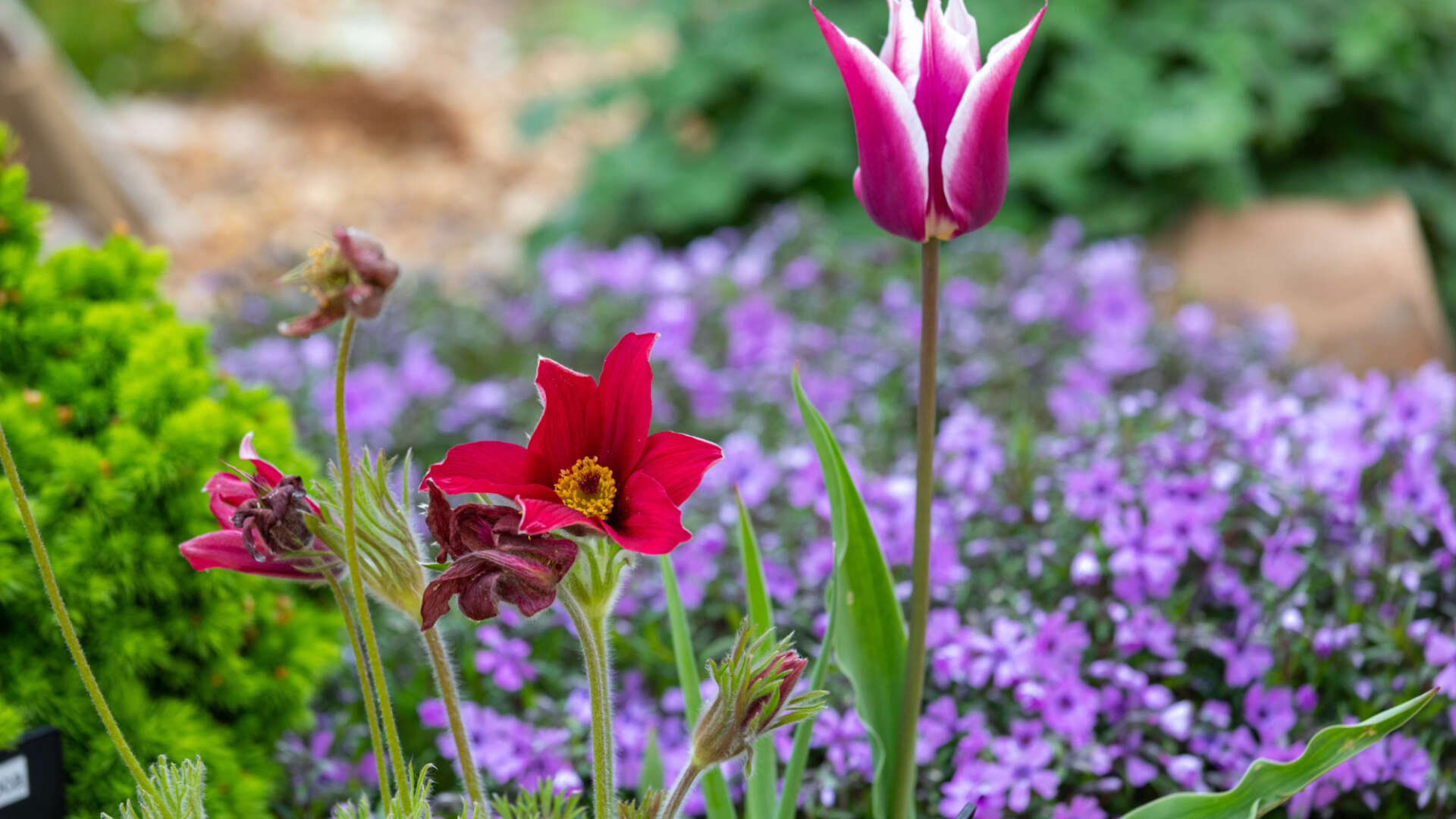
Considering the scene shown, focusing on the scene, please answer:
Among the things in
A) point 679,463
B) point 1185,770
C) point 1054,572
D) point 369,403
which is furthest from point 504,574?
point 369,403

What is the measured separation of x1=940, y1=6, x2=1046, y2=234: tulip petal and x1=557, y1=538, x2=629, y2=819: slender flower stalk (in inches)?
16.1

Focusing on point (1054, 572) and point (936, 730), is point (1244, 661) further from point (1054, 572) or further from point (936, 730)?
point (936, 730)

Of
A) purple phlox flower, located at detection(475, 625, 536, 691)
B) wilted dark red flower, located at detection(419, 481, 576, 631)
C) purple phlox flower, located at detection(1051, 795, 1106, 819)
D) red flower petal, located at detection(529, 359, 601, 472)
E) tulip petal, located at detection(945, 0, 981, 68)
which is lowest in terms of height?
purple phlox flower, located at detection(1051, 795, 1106, 819)

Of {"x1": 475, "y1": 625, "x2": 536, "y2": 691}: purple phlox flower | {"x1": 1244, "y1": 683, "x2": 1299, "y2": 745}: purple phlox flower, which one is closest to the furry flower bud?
{"x1": 475, "y1": 625, "x2": 536, "y2": 691}: purple phlox flower

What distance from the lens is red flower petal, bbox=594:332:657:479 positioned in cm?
87

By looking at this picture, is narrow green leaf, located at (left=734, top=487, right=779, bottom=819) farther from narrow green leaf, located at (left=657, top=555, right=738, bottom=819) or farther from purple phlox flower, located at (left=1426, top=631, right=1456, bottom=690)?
purple phlox flower, located at (left=1426, top=631, right=1456, bottom=690)

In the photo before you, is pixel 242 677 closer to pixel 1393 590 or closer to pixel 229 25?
pixel 1393 590

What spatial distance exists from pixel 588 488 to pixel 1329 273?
3.26 metres

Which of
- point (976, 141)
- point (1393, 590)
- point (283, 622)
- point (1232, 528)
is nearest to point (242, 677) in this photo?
point (283, 622)

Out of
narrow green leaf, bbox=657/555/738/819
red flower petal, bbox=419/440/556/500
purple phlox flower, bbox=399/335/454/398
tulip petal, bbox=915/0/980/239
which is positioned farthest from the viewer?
purple phlox flower, bbox=399/335/454/398

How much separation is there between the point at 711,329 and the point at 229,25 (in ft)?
17.5

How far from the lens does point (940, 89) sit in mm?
936

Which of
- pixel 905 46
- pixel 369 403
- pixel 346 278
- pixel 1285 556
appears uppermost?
pixel 905 46

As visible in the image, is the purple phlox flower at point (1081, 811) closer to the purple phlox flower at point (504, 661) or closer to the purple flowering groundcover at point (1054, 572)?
the purple flowering groundcover at point (1054, 572)
